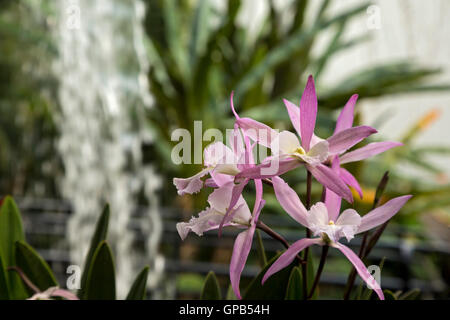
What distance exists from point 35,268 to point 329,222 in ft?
0.52

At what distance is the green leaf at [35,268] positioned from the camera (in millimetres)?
259

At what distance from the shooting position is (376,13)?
429 mm

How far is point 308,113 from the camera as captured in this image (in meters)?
0.19

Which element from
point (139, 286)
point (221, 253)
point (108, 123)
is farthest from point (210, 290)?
point (108, 123)

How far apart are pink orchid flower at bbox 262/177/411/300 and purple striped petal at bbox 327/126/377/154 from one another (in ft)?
0.07

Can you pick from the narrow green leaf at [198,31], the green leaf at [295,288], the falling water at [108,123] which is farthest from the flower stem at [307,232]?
the narrow green leaf at [198,31]

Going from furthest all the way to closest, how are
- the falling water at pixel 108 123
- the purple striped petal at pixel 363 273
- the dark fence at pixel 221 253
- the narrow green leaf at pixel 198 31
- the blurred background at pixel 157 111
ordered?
1. the narrow green leaf at pixel 198 31
2. the falling water at pixel 108 123
3. the blurred background at pixel 157 111
4. the dark fence at pixel 221 253
5. the purple striped petal at pixel 363 273

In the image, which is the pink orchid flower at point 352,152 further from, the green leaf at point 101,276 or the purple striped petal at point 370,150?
the green leaf at point 101,276

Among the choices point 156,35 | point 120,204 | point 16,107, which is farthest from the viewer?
point 16,107

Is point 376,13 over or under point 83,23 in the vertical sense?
under

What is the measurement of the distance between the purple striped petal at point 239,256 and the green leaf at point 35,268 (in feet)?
0.38
